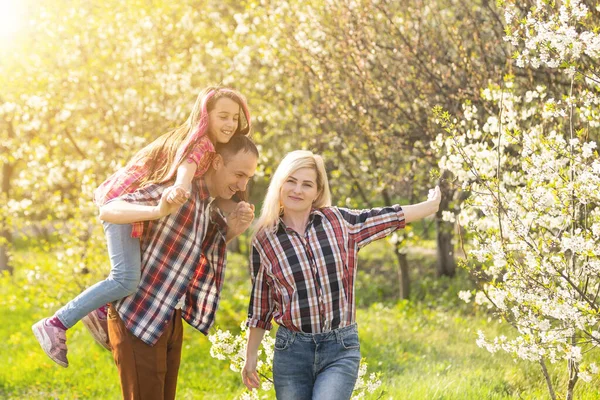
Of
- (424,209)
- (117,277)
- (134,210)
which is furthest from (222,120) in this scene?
(424,209)

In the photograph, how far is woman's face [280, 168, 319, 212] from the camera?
141 inches

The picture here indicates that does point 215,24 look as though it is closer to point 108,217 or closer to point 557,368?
point 557,368

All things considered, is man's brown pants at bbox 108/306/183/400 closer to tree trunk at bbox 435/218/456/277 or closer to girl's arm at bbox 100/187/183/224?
girl's arm at bbox 100/187/183/224

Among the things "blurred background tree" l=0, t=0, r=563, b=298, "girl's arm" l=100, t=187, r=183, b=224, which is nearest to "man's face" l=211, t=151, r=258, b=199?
"girl's arm" l=100, t=187, r=183, b=224

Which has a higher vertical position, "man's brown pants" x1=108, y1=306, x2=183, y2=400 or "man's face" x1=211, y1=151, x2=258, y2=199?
"man's face" x1=211, y1=151, x2=258, y2=199

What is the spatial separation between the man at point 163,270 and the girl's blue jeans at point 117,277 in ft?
0.29

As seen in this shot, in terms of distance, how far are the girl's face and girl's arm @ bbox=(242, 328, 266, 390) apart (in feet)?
3.15

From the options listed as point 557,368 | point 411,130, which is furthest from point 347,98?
point 557,368

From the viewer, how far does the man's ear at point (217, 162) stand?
3652 mm

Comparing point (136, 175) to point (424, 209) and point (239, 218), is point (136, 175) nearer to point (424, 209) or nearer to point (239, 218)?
point (239, 218)

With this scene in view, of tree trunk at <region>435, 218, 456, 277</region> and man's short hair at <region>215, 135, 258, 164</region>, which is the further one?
tree trunk at <region>435, 218, 456, 277</region>

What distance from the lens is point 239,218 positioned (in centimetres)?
368

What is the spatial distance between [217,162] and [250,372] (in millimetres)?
1061

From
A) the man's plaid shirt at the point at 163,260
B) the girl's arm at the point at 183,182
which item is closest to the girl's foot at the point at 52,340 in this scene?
the man's plaid shirt at the point at 163,260
